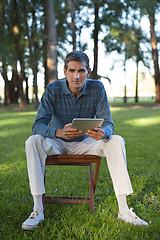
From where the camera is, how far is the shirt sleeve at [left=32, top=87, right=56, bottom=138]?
2.98 metres

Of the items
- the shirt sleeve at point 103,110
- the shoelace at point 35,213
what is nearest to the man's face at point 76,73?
the shirt sleeve at point 103,110

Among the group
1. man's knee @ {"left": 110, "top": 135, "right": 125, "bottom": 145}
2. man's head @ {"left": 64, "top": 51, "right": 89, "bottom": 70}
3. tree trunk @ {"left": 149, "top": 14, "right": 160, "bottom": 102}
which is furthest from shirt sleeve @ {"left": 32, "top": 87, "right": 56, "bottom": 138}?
tree trunk @ {"left": 149, "top": 14, "right": 160, "bottom": 102}

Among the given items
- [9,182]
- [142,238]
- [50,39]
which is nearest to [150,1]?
[50,39]

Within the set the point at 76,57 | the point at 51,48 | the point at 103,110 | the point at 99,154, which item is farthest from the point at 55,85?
the point at 51,48

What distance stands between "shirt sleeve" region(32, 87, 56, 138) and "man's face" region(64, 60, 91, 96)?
272mm

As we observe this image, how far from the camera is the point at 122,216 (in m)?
2.88

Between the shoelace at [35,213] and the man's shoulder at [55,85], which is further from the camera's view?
the man's shoulder at [55,85]

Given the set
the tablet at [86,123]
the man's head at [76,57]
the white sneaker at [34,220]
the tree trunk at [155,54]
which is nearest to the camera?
the tablet at [86,123]

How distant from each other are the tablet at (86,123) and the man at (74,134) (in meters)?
0.05

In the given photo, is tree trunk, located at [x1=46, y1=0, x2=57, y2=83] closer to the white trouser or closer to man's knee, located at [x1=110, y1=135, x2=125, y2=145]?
the white trouser

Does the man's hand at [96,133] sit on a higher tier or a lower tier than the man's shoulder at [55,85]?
lower

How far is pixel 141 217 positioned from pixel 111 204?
0.40m

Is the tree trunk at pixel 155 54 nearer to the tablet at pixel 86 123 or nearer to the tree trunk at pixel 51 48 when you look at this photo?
the tree trunk at pixel 51 48

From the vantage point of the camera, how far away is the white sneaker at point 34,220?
2.74 m
